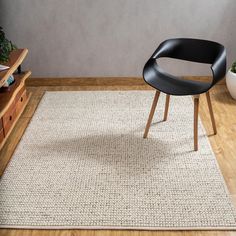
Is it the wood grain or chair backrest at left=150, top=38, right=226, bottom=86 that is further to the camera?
chair backrest at left=150, top=38, right=226, bottom=86

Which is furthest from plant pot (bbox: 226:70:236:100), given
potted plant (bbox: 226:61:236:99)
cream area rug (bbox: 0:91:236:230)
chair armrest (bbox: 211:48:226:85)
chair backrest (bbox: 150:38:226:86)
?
chair armrest (bbox: 211:48:226:85)

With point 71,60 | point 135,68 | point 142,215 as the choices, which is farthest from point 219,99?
point 142,215

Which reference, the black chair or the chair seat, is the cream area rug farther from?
the chair seat

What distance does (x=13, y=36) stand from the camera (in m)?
3.68

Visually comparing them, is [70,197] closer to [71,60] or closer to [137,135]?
[137,135]

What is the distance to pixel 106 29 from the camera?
12.0 ft

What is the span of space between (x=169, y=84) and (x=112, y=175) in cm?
73

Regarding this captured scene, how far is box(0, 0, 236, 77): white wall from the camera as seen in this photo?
3559 millimetres

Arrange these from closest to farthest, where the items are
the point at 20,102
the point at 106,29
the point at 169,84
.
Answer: the point at 169,84
the point at 20,102
the point at 106,29

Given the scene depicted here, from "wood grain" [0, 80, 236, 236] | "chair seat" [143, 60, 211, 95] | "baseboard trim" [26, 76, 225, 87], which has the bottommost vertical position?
"baseboard trim" [26, 76, 225, 87]

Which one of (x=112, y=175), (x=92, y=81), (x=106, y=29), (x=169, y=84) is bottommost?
(x=92, y=81)

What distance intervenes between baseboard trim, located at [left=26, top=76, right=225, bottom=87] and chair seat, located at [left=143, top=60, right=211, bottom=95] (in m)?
0.99

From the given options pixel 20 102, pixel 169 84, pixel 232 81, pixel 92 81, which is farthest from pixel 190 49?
pixel 20 102

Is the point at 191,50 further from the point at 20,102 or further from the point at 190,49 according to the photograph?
the point at 20,102
